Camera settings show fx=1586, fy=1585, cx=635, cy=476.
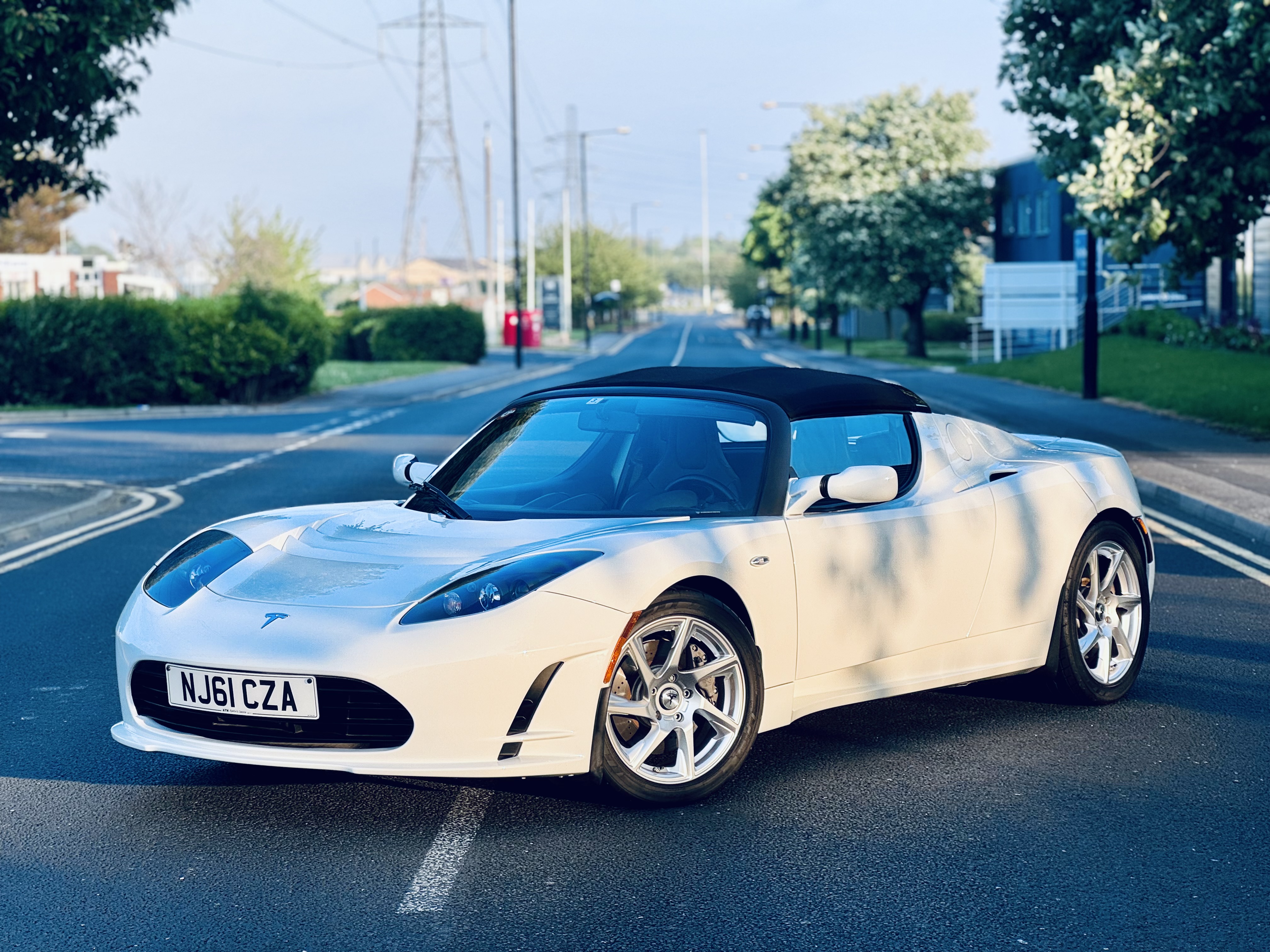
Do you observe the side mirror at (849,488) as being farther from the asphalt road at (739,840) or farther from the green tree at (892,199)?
the green tree at (892,199)

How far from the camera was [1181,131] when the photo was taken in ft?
57.6

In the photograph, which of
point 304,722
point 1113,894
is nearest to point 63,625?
point 304,722

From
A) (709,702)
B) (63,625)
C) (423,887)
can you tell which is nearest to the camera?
(423,887)

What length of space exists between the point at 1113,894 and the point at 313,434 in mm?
19260

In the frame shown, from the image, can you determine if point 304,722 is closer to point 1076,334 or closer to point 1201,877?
point 1201,877

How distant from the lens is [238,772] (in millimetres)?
5461

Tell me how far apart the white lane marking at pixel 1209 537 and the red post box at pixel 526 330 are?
55045 millimetres

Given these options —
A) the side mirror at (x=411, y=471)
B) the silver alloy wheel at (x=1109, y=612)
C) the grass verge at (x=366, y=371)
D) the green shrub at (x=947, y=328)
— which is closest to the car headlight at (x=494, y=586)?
the side mirror at (x=411, y=471)

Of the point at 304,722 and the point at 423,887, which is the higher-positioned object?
the point at 304,722

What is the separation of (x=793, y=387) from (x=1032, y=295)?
3637 cm

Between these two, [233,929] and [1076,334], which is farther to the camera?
[1076,334]

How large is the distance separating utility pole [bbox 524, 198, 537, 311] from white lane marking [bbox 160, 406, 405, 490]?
47.0 meters

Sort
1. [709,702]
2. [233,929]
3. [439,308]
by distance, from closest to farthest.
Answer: [233,929], [709,702], [439,308]

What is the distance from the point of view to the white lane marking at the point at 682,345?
51.9 metres
